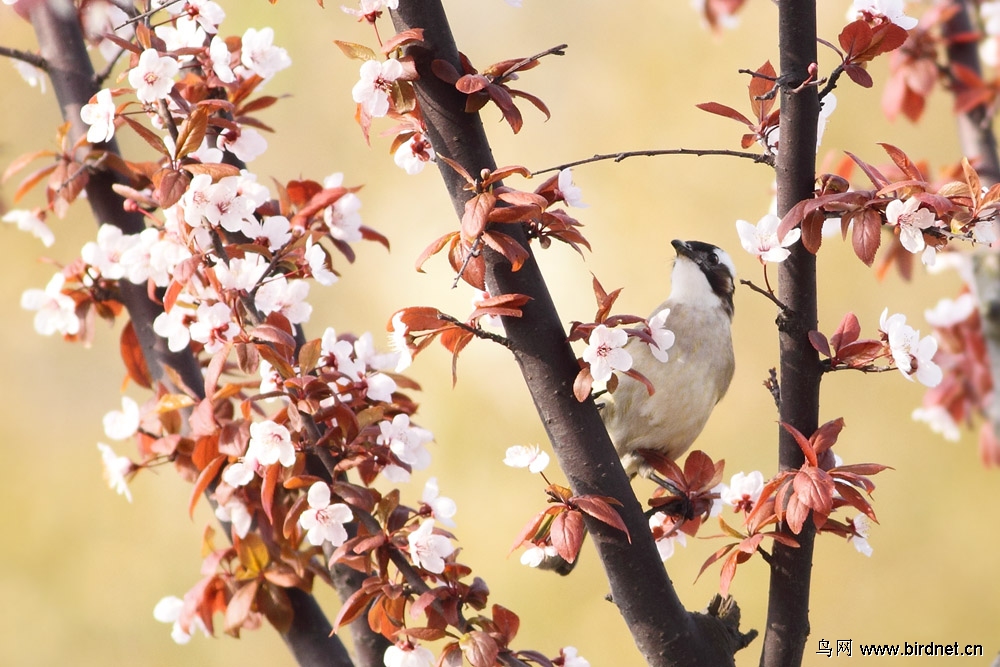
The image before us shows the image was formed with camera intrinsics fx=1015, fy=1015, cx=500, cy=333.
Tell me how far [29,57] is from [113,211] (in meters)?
0.26

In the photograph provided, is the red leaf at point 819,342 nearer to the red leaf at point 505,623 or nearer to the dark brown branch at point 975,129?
the red leaf at point 505,623

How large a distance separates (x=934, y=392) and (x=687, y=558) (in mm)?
1007

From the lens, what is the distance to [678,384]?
5.81 feet

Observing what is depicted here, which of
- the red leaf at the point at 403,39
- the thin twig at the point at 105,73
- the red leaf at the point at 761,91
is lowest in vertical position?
the red leaf at the point at 403,39

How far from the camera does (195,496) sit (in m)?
1.31

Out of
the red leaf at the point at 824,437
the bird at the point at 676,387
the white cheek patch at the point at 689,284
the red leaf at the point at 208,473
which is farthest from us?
the white cheek patch at the point at 689,284

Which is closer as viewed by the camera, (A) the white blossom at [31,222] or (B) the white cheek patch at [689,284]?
(A) the white blossom at [31,222]

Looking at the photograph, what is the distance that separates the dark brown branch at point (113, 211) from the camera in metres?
1.47

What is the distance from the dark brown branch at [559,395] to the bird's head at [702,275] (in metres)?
0.83

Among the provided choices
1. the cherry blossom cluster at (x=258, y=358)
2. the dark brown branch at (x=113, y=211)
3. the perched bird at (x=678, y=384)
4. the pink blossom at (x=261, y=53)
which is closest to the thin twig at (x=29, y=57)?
the dark brown branch at (x=113, y=211)

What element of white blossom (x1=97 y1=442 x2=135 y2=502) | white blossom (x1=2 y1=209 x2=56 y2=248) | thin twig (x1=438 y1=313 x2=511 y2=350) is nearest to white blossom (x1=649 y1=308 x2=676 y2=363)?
thin twig (x1=438 y1=313 x2=511 y2=350)

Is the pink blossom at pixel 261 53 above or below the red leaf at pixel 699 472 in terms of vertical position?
above

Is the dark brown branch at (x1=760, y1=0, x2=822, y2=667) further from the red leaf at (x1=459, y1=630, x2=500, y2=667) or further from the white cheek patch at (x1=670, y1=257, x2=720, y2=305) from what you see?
the white cheek patch at (x1=670, y1=257, x2=720, y2=305)

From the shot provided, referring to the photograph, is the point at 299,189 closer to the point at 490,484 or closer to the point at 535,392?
the point at 535,392
